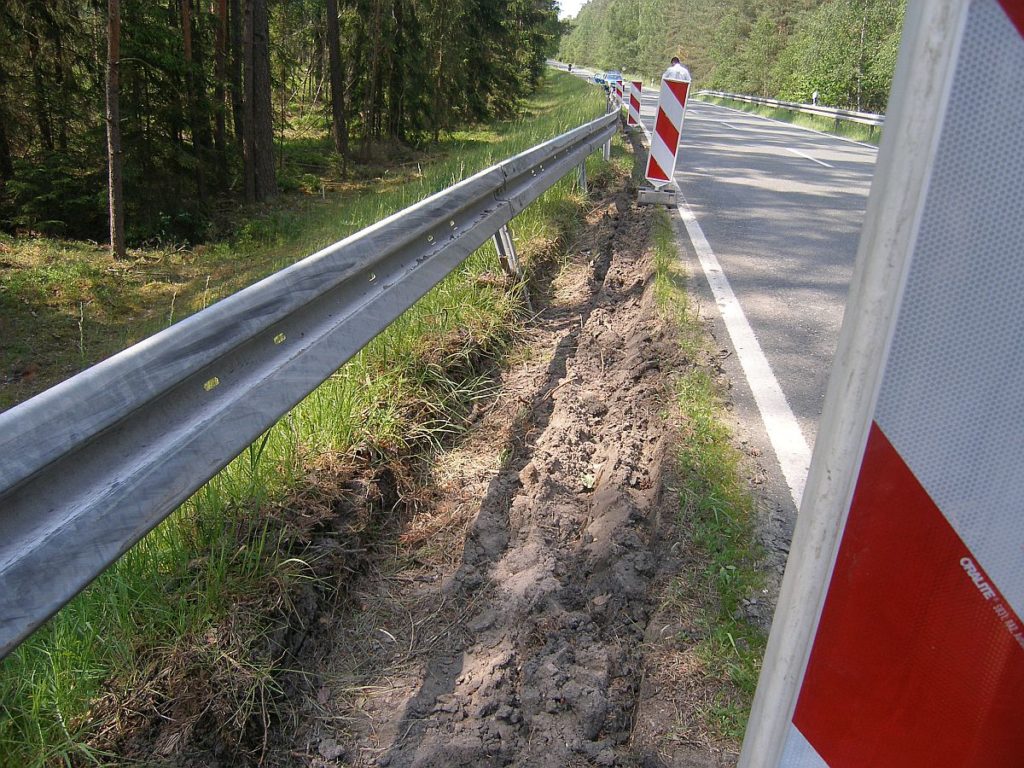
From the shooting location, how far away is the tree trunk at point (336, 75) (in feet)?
63.9

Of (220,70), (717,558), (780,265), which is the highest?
(220,70)

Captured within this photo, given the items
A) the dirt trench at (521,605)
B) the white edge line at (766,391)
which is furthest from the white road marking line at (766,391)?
the dirt trench at (521,605)

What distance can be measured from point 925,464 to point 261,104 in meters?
17.8

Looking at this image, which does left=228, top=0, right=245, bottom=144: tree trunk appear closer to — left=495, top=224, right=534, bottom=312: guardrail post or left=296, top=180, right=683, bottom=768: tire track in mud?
left=495, top=224, right=534, bottom=312: guardrail post

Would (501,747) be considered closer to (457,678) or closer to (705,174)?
(457,678)

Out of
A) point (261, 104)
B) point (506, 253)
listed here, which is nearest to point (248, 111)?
point (261, 104)

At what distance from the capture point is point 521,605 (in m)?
2.48

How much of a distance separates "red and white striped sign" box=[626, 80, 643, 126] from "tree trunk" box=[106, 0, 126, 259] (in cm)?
903

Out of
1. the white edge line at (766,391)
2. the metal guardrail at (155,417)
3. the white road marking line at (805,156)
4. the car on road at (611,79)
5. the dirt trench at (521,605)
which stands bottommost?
the dirt trench at (521,605)

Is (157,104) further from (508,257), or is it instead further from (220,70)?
(508,257)

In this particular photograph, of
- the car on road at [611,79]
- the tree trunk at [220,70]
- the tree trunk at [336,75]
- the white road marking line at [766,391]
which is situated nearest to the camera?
the white road marking line at [766,391]

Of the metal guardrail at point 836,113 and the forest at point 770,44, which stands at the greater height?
the forest at point 770,44

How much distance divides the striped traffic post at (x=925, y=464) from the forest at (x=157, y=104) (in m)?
13.6

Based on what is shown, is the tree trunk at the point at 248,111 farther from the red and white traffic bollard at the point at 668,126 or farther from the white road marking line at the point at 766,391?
the white road marking line at the point at 766,391
